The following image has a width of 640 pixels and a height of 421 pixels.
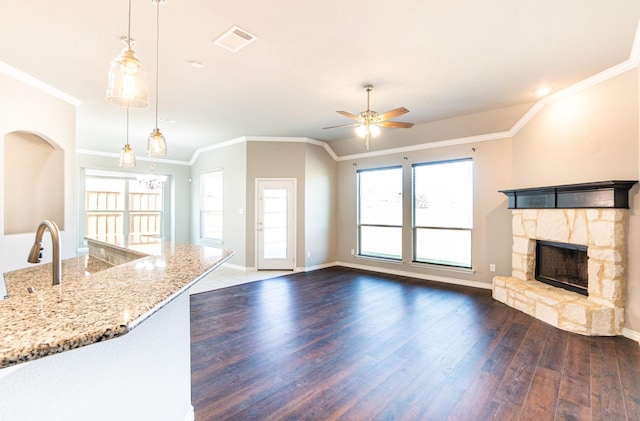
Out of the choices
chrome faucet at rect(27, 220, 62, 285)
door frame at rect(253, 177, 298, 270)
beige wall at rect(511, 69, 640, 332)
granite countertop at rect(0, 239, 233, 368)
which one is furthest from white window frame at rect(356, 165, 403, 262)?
chrome faucet at rect(27, 220, 62, 285)

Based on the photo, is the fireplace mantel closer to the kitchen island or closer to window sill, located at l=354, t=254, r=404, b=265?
window sill, located at l=354, t=254, r=404, b=265

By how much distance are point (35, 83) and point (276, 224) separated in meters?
4.29

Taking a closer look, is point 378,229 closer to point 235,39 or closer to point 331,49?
point 331,49

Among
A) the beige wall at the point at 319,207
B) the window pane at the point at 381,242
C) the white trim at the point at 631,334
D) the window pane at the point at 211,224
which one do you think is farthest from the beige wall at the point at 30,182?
the white trim at the point at 631,334

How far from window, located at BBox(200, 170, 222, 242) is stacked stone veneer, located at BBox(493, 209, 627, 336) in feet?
20.4

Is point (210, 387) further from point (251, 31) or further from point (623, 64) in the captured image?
point (623, 64)

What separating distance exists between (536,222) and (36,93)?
6619mm

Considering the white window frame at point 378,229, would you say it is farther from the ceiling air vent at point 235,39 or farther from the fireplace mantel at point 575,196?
the ceiling air vent at point 235,39

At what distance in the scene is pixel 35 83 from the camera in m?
3.66

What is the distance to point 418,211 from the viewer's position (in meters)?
6.16

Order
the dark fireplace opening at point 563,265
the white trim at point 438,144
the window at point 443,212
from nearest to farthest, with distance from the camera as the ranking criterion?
the dark fireplace opening at point 563,265 → the white trim at point 438,144 → the window at point 443,212

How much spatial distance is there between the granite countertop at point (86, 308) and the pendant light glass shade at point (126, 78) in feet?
3.13

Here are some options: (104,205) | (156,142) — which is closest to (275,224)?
(156,142)

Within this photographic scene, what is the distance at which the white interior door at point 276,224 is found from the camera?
21.9ft
